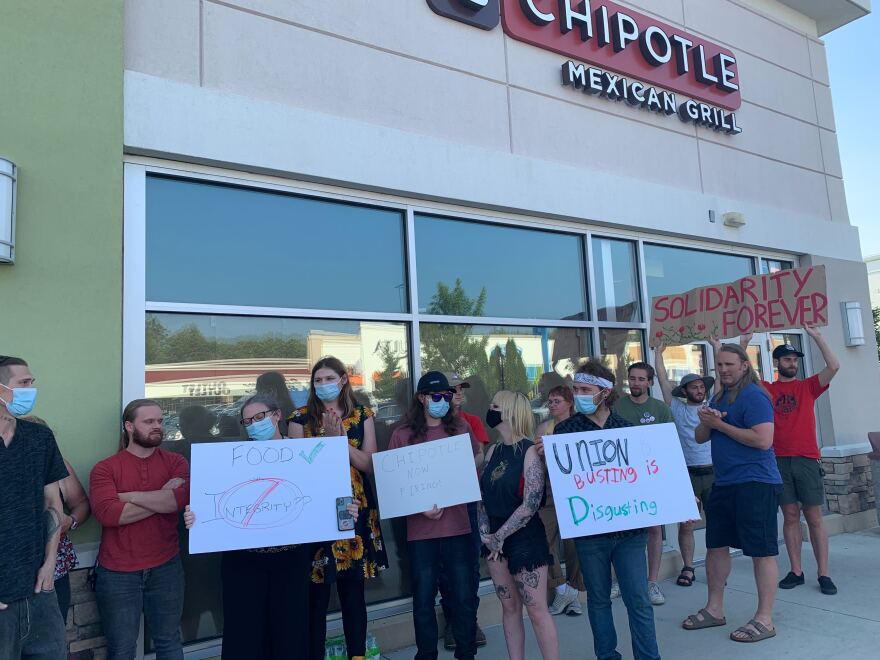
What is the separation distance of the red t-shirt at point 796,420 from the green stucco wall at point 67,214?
521cm

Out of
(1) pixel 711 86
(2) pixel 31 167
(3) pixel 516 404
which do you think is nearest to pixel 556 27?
(1) pixel 711 86

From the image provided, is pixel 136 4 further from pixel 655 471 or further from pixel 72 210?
pixel 655 471

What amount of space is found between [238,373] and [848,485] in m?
7.42

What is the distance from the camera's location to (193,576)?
168 inches

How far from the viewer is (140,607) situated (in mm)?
3619

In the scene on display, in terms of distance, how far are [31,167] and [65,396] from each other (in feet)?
4.51

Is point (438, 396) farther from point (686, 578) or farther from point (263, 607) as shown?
point (686, 578)

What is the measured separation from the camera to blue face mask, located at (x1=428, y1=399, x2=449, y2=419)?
13.7 feet

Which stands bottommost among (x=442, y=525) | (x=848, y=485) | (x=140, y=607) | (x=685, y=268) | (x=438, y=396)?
(x=848, y=485)

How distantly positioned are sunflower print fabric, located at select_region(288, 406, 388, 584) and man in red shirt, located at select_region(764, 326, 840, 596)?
3626 millimetres

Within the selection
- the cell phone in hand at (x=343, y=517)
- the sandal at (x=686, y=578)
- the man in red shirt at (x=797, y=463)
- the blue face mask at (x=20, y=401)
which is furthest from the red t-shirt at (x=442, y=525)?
the man in red shirt at (x=797, y=463)

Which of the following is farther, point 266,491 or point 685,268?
point 685,268

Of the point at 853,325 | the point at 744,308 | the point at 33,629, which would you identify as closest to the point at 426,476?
the point at 33,629

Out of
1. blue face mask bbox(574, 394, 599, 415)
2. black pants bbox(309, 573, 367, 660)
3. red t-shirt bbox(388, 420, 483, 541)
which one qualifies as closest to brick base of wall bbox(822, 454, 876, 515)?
blue face mask bbox(574, 394, 599, 415)
